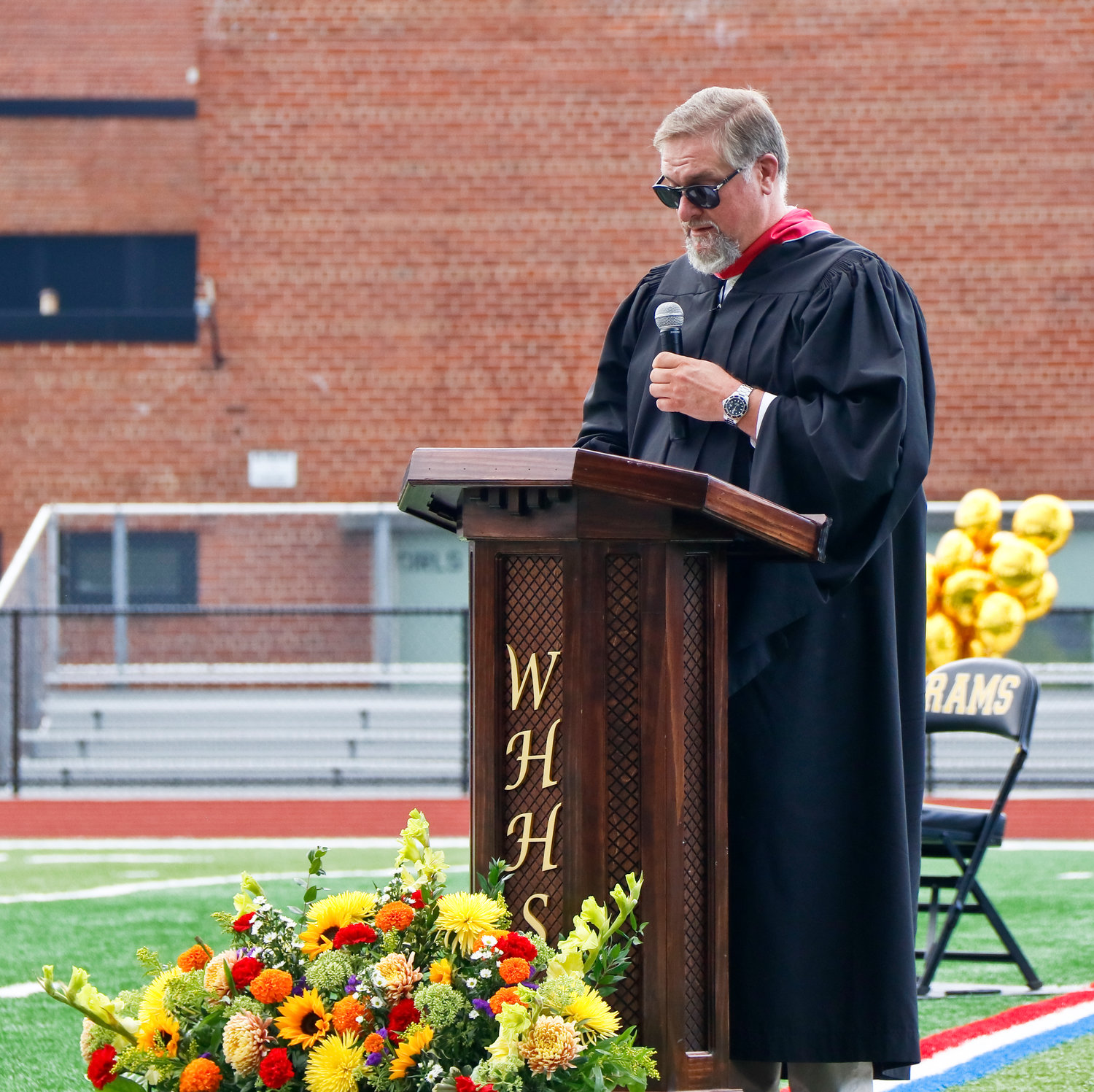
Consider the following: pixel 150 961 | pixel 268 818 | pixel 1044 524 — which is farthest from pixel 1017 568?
pixel 150 961

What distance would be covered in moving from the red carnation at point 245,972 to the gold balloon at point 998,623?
287 inches

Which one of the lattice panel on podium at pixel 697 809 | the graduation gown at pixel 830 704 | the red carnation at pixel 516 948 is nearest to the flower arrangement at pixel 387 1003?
the red carnation at pixel 516 948

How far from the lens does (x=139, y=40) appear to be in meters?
19.1

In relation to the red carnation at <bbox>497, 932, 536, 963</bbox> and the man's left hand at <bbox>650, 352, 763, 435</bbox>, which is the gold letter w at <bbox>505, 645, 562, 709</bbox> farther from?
the man's left hand at <bbox>650, 352, 763, 435</bbox>

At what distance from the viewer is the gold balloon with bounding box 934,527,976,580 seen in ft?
32.4

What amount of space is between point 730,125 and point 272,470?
41.4 ft

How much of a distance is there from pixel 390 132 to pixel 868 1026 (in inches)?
529

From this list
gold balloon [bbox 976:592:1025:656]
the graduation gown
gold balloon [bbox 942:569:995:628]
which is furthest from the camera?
gold balloon [bbox 942:569:995:628]

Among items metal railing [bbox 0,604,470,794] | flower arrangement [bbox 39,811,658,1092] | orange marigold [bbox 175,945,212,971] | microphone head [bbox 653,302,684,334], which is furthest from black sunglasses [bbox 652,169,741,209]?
metal railing [bbox 0,604,470,794]

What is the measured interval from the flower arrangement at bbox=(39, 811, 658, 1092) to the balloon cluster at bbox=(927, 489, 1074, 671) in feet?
23.1

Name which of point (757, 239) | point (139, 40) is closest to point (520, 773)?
point (757, 239)

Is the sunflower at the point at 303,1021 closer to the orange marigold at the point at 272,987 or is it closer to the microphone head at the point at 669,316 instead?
the orange marigold at the point at 272,987

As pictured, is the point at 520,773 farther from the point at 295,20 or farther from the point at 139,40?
the point at 139,40

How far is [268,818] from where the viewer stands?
37.6ft
